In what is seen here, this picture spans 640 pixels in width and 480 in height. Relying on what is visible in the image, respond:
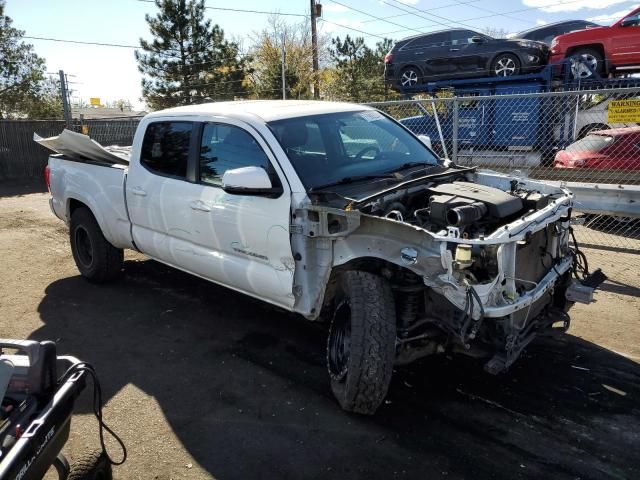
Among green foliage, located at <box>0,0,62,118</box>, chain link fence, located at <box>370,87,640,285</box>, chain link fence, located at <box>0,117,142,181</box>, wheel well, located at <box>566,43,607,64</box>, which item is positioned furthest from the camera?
green foliage, located at <box>0,0,62,118</box>

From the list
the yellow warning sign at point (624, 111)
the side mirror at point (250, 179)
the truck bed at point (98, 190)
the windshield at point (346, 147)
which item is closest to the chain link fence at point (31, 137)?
the truck bed at point (98, 190)

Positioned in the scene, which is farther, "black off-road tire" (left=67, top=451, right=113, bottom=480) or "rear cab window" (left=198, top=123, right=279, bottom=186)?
"rear cab window" (left=198, top=123, right=279, bottom=186)

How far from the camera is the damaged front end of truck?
306 centimetres

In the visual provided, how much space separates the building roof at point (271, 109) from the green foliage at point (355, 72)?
81.4 ft

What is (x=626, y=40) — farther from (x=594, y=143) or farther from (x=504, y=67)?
(x=594, y=143)

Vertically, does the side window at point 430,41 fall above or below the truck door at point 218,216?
above

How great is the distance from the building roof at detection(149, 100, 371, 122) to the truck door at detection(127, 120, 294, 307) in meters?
0.15

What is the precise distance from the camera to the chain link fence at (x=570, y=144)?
21.0 feet

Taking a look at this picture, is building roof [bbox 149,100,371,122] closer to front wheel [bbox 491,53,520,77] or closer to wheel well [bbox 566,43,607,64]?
front wheel [bbox 491,53,520,77]

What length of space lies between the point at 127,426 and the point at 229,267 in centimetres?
138

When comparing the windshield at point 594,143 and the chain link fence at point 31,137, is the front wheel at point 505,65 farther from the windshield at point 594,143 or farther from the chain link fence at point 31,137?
the chain link fence at point 31,137

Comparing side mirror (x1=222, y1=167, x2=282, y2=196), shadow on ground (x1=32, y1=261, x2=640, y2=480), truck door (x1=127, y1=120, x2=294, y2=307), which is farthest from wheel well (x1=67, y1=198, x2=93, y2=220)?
side mirror (x1=222, y1=167, x2=282, y2=196)

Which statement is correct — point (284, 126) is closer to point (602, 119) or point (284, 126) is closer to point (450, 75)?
point (602, 119)

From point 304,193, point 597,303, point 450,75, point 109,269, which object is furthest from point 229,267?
point 450,75
